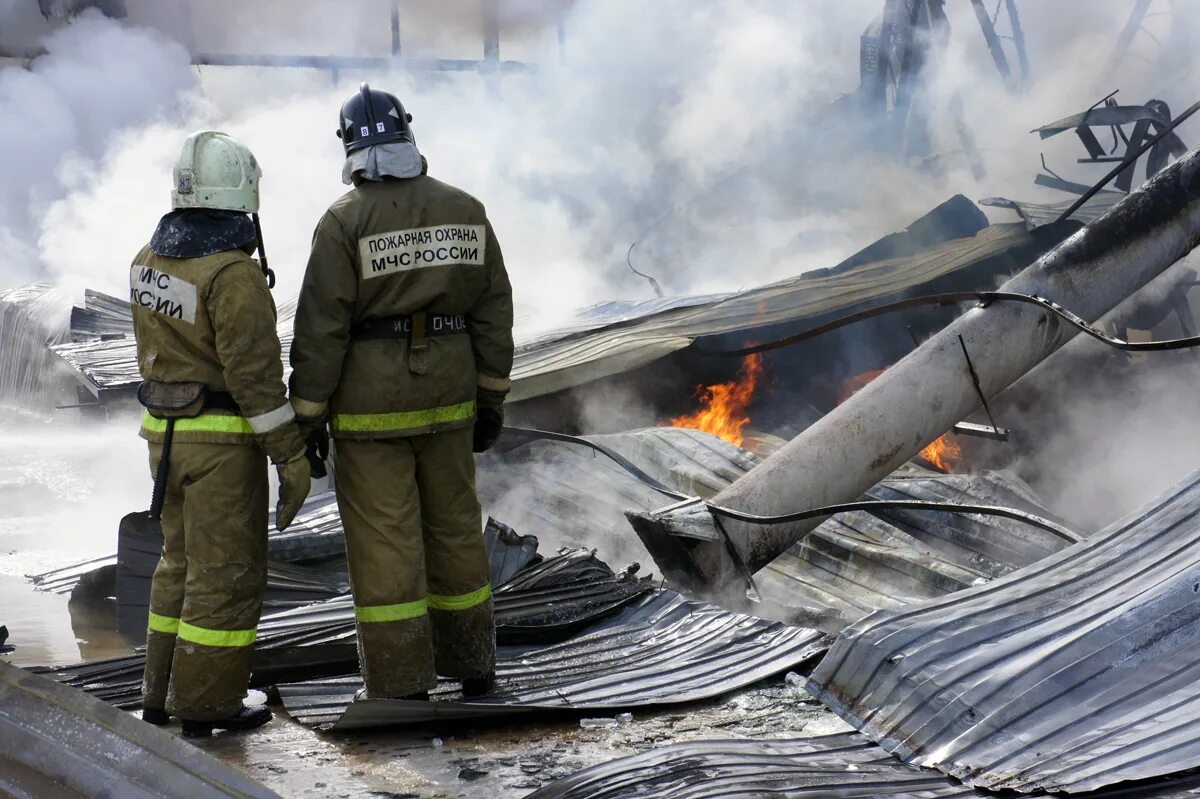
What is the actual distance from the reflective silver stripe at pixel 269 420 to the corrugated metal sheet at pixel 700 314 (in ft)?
13.3

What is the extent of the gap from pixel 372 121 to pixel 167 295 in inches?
32.0

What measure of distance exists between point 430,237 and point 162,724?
1705 millimetres

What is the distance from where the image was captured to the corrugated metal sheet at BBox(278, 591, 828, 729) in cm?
379

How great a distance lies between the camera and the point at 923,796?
2867 millimetres

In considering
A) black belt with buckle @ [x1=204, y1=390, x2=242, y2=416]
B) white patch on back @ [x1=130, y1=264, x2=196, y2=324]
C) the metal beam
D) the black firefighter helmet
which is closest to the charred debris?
black belt with buckle @ [x1=204, y1=390, x2=242, y2=416]

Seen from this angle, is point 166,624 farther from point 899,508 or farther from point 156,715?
point 899,508

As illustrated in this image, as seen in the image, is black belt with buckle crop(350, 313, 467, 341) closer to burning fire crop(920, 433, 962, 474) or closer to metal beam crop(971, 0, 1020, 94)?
burning fire crop(920, 433, 962, 474)

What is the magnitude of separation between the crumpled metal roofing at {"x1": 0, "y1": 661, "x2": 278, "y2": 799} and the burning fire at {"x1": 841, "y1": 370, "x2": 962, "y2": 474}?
672 cm

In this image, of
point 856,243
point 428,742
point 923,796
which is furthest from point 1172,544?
point 856,243

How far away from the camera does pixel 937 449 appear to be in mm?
8859

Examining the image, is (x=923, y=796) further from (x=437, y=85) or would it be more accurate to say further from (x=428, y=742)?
(x=437, y=85)

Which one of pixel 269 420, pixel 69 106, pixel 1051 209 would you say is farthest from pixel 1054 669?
pixel 69 106

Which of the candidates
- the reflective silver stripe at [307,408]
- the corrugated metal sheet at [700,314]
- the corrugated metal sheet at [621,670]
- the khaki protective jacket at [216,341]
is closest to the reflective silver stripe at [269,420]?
the khaki protective jacket at [216,341]

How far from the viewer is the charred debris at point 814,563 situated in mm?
2924
